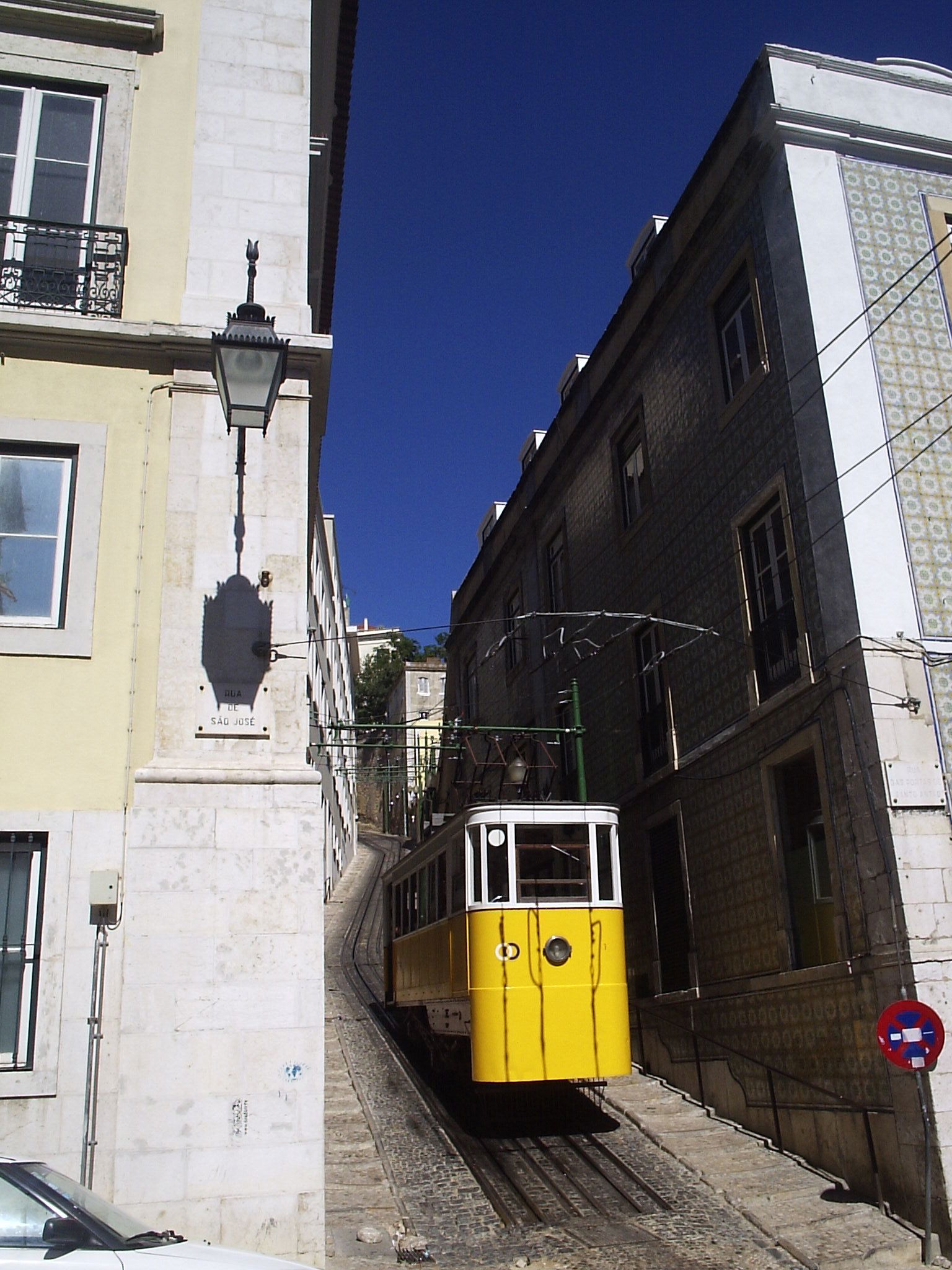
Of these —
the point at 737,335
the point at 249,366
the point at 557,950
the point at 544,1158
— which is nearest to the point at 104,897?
the point at 249,366

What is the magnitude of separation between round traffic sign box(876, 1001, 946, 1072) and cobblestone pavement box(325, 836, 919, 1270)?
151 centimetres

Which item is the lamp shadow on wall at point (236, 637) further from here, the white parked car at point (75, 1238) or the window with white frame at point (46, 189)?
the white parked car at point (75, 1238)

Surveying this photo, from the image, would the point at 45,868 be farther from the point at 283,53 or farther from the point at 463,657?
the point at 463,657

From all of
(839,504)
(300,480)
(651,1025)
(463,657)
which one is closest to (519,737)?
(651,1025)

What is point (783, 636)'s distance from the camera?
12141 millimetres

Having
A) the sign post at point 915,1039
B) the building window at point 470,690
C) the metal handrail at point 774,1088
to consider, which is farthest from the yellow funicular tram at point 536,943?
the building window at point 470,690

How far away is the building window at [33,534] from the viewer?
7812mm

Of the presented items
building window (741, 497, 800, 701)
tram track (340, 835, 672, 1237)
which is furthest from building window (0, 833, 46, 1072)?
building window (741, 497, 800, 701)

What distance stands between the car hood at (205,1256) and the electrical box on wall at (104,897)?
261 cm

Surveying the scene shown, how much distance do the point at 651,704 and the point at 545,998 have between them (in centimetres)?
592

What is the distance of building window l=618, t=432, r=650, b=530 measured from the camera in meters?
16.4

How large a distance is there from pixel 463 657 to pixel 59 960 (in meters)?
21.1

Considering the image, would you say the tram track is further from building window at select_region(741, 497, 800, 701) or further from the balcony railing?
the balcony railing

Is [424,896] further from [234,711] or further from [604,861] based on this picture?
[234,711]
